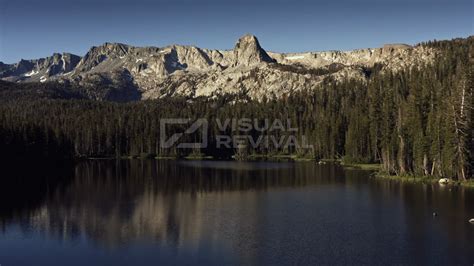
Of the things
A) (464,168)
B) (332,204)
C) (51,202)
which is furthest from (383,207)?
(51,202)

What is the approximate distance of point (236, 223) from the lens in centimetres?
6894

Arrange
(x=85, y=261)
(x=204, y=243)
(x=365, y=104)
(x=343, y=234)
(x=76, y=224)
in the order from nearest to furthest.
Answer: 1. (x=85, y=261)
2. (x=204, y=243)
3. (x=343, y=234)
4. (x=76, y=224)
5. (x=365, y=104)

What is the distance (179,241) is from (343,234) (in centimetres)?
1991

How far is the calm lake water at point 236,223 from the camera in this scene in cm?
5216

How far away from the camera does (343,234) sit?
61156mm

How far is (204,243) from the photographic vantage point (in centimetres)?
5725

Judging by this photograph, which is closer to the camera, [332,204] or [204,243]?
[204,243]

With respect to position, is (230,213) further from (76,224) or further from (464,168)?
(464,168)

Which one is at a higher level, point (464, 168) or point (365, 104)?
point (365, 104)

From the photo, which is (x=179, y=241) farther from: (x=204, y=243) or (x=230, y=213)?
(x=230, y=213)

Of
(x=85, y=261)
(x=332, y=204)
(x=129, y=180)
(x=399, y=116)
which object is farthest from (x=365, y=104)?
(x=85, y=261)

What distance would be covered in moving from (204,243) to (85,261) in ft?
43.5

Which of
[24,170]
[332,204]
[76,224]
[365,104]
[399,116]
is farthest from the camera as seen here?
[365,104]

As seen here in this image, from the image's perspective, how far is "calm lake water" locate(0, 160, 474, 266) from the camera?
52.2 meters
